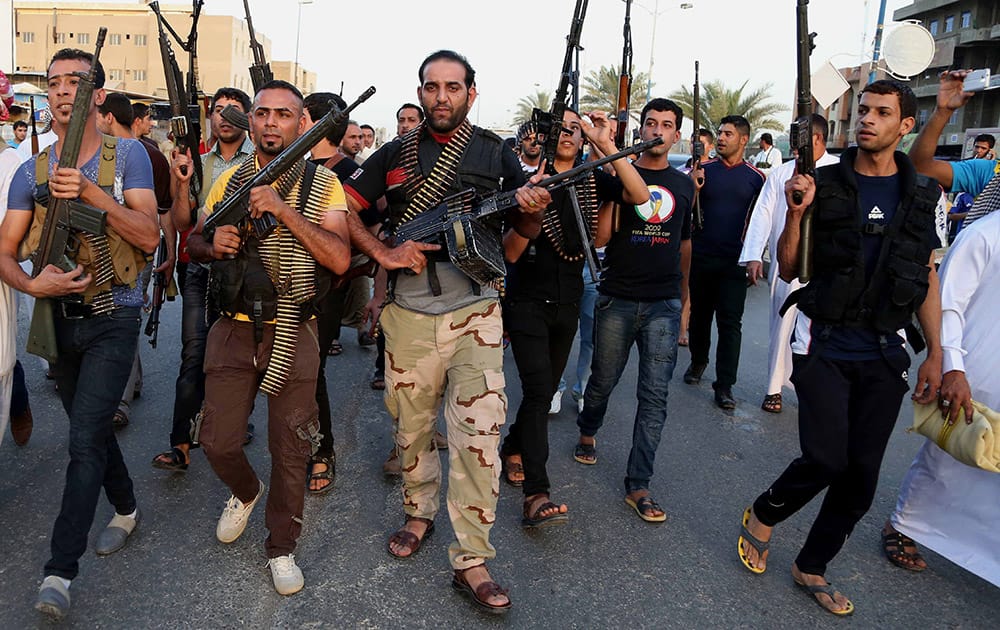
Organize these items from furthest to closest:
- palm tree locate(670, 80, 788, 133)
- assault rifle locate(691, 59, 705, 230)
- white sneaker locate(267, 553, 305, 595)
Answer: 1. palm tree locate(670, 80, 788, 133)
2. assault rifle locate(691, 59, 705, 230)
3. white sneaker locate(267, 553, 305, 595)

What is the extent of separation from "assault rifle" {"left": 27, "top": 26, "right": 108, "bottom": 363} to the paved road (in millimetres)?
1058

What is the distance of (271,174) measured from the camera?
3066 mm

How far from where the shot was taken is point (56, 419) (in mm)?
5180

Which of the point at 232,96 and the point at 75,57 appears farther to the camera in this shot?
the point at 232,96

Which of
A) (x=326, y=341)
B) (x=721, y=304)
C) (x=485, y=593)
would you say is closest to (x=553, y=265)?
(x=326, y=341)

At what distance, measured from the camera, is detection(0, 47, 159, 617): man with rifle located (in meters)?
3.02

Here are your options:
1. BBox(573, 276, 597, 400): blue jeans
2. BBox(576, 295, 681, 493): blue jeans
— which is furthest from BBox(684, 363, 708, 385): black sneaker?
BBox(576, 295, 681, 493): blue jeans

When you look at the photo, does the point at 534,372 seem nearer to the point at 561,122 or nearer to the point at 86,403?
the point at 561,122

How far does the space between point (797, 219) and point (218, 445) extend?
8.90ft

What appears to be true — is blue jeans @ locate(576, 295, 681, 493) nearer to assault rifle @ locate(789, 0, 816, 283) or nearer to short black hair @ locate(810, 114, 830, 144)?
assault rifle @ locate(789, 0, 816, 283)

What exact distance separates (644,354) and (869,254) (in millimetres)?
1386

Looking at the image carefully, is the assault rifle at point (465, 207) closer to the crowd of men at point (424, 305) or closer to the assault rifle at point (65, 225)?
the crowd of men at point (424, 305)

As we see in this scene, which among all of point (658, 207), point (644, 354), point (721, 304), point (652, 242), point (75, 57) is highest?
point (75, 57)

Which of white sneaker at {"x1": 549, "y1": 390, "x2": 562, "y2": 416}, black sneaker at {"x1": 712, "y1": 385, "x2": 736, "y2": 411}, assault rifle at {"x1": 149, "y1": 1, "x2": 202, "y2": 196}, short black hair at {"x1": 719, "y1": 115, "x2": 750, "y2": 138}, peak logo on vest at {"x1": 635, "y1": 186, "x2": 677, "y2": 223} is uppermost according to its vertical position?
short black hair at {"x1": 719, "y1": 115, "x2": 750, "y2": 138}
